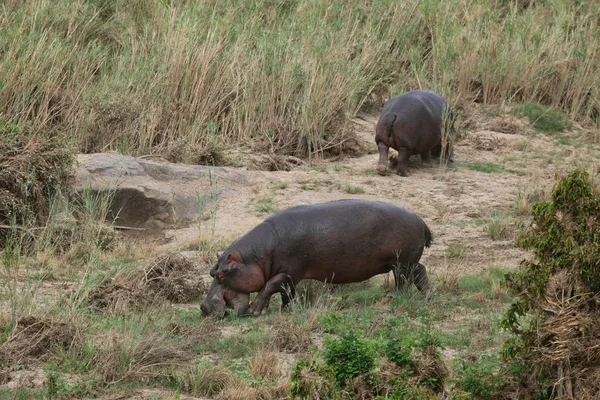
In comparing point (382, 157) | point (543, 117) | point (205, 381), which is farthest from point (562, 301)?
point (543, 117)

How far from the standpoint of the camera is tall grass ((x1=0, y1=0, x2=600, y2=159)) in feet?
39.3

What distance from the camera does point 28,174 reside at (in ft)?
31.1

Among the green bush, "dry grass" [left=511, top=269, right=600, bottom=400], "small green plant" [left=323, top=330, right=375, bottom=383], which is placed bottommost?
"small green plant" [left=323, top=330, right=375, bottom=383]

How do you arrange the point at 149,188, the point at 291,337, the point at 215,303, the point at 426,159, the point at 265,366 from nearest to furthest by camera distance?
1. the point at 265,366
2. the point at 291,337
3. the point at 215,303
4. the point at 149,188
5. the point at 426,159

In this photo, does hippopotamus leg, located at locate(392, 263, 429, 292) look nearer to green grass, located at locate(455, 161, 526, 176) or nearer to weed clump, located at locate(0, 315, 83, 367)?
weed clump, located at locate(0, 315, 83, 367)

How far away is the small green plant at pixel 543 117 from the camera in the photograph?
46.9 ft

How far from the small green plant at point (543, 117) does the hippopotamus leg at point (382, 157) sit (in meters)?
3.05

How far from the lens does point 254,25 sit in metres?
14.3

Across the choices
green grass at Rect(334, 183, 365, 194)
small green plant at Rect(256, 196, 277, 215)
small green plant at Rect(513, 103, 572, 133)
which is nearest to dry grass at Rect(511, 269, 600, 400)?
small green plant at Rect(256, 196, 277, 215)

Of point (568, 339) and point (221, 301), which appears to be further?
point (221, 301)

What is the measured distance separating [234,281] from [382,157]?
4.84 m

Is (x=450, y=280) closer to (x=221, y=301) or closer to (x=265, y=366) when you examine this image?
(x=221, y=301)

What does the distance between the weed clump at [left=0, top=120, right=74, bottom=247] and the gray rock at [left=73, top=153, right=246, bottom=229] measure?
29 centimetres

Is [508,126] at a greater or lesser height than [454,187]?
greater
